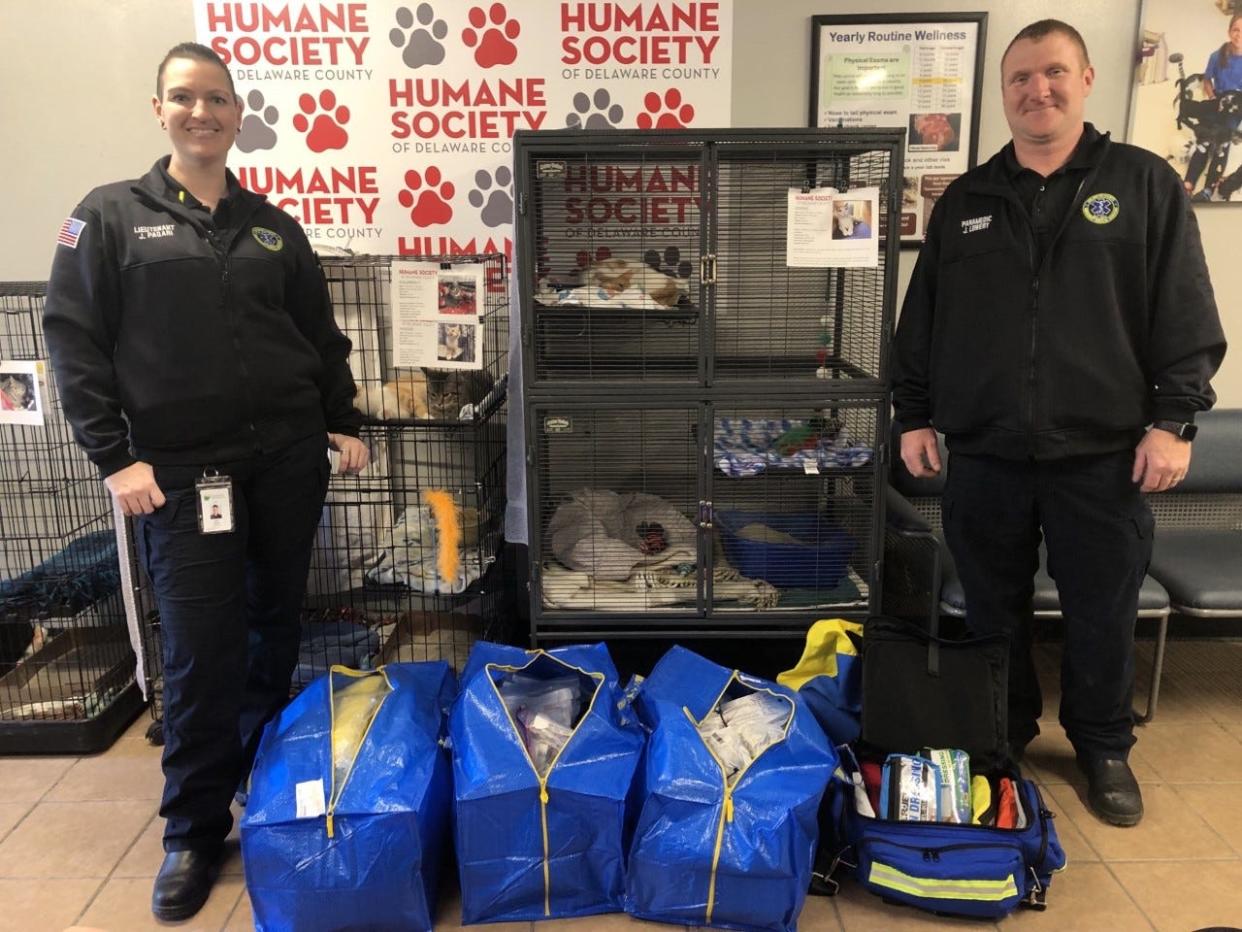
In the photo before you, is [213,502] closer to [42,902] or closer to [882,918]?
[42,902]

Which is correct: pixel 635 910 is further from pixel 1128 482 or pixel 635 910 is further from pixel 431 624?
pixel 1128 482

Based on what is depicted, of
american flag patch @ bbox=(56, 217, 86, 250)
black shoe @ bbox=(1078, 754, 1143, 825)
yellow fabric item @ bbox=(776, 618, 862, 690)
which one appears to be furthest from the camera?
yellow fabric item @ bbox=(776, 618, 862, 690)

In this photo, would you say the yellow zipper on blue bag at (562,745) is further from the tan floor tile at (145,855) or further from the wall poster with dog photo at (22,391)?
the wall poster with dog photo at (22,391)

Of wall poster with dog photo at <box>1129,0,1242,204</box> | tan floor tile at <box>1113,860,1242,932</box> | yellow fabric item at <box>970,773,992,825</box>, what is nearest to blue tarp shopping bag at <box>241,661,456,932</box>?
yellow fabric item at <box>970,773,992,825</box>

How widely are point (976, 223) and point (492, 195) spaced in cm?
148

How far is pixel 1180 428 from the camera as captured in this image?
205 cm

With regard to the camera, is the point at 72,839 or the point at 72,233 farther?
the point at 72,839

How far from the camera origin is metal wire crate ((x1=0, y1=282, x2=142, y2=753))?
263 cm

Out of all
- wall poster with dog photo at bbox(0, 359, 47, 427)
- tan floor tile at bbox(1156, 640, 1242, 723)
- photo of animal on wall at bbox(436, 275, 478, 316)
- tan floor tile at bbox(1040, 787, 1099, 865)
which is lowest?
tan floor tile at bbox(1040, 787, 1099, 865)

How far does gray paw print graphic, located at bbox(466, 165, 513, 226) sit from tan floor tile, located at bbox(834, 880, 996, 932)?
216 cm

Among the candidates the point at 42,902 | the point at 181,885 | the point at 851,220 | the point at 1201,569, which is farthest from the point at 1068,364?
the point at 42,902

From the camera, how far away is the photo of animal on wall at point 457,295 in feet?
8.09

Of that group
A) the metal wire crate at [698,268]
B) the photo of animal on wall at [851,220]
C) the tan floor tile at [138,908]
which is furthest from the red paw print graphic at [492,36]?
the tan floor tile at [138,908]

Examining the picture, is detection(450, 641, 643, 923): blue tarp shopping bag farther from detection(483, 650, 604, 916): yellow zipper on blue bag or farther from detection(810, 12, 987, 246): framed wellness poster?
detection(810, 12, 987, 246): framed wellness poster
